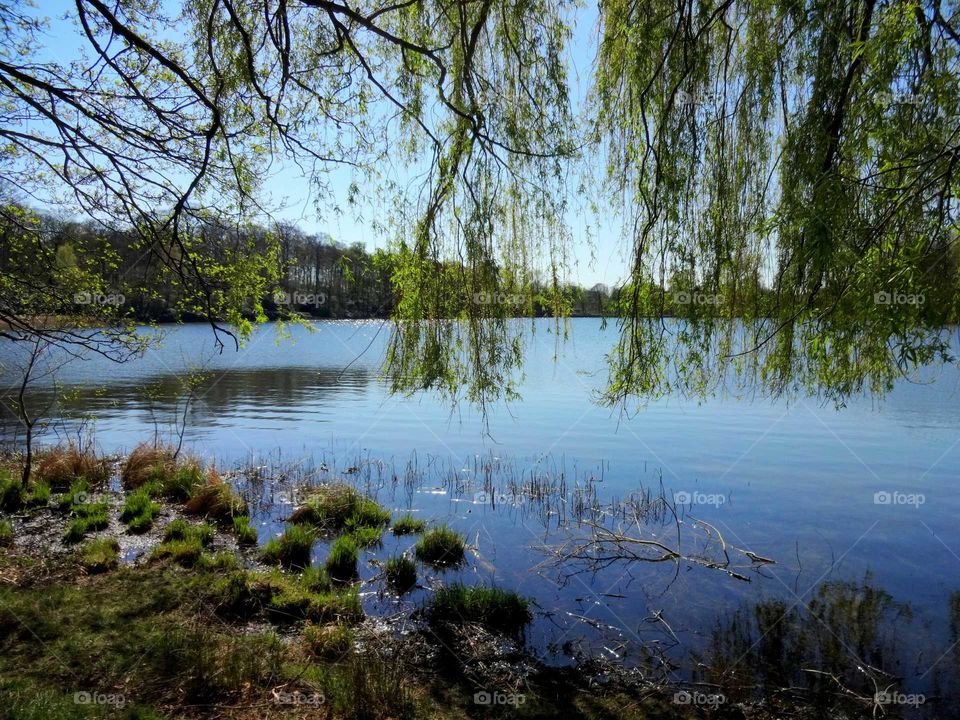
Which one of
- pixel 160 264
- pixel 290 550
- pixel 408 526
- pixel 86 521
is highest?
pixel 160 264

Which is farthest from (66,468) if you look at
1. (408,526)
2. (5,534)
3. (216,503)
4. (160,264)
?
(408,526)

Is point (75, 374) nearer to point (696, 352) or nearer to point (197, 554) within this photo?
point (197, 554)

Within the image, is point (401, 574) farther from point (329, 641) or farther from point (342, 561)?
point (329, 641)

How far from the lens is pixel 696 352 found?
16.8 ft

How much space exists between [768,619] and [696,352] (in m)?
2.97

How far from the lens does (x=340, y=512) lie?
871 cm

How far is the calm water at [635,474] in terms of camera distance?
6508mm

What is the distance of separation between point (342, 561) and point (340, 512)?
1.78m

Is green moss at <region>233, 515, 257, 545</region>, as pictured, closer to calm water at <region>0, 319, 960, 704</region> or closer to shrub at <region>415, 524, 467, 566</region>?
calm water at <region>0, 319, 960, 704</region>

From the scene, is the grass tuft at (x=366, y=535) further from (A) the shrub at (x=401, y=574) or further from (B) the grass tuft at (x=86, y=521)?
(B) the grass tuft at (x=86, y=521)

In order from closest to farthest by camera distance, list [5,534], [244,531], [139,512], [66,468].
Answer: [5,534] → [244,531] → [139,512] → [66,468]

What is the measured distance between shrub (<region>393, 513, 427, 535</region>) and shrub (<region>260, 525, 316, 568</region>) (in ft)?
4.28


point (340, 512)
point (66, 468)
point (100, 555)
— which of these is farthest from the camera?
point (66, 468)

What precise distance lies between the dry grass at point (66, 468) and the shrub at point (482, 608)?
6.98 m
